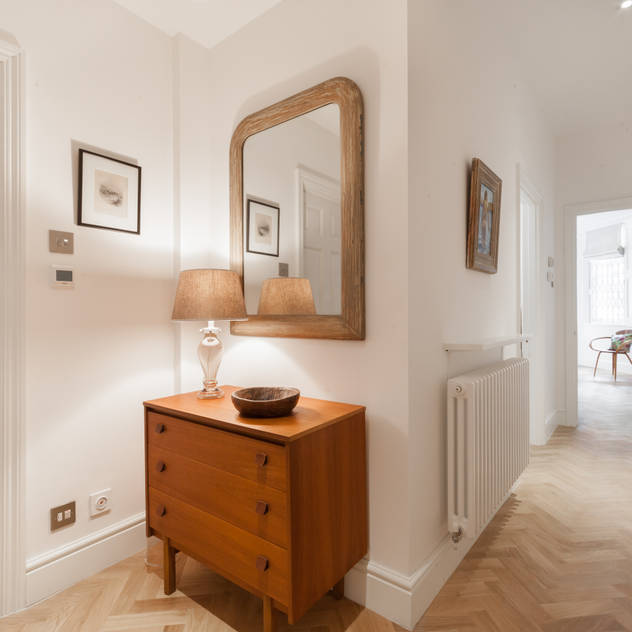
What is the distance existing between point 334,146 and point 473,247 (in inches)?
33.3

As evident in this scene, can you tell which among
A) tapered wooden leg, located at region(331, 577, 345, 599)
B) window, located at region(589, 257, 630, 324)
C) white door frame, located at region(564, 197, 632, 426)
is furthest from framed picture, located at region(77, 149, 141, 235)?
window, located at region(589, 257, 630, 324)

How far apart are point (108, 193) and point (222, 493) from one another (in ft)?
4.77

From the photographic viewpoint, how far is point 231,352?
2.17 meters

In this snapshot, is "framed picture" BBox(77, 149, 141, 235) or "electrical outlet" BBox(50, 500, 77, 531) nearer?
"electrical outlet" BBox(50, 500, 77, 531)

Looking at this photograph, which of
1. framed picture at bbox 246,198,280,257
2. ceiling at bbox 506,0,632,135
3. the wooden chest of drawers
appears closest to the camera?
the wooden chest of drawers

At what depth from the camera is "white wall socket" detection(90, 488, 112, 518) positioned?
1.82 meters

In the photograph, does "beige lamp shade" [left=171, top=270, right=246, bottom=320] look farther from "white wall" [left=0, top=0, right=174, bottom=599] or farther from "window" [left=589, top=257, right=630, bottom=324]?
"window" [left=589, top=257, right=630, bottom=324]

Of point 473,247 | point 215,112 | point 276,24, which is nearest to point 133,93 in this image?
point 215,112

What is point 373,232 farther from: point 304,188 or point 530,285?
point 530,285

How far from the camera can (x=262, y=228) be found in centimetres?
200

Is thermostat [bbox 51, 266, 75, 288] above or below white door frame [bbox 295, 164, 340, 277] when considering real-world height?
below

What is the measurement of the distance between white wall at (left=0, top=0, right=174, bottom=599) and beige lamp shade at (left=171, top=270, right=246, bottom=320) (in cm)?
38

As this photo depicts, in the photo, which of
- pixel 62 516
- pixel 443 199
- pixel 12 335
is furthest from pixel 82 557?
pixel 443 199

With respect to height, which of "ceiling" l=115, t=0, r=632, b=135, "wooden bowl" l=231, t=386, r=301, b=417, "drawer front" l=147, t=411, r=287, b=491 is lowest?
"drawer front" l=147, t=411, r=287, b=491
